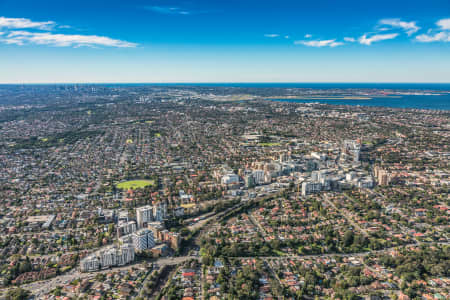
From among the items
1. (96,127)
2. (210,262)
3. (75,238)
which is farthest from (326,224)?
(96,127)

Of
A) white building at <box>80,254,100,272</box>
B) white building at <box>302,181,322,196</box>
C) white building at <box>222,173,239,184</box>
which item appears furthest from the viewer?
white building at <box>222,173,239,184</box>

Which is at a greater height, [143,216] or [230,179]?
[230,179]

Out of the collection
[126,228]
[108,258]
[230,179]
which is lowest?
[108,258]

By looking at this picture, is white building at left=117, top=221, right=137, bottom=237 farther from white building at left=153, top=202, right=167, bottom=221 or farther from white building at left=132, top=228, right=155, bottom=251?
white building at left=153, top=202, right=167, bottom=221

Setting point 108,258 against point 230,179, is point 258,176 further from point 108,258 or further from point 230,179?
point 108,258

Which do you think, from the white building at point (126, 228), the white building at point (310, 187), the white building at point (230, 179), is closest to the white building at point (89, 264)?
the white building at point (126, 228)

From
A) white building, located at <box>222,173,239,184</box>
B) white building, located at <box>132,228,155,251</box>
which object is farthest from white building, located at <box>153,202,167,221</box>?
white building, located at <box>222,173,239,184</box>

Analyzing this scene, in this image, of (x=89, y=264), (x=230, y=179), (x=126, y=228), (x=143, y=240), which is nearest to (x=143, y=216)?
(x=126, y=228)

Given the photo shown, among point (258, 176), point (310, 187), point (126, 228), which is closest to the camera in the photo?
point (126, 228)

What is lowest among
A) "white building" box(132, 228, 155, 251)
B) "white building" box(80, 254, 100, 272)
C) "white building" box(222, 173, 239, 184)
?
"white building" box(80, 254, 100, 272)

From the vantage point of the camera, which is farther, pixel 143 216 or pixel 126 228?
pixel 143 216

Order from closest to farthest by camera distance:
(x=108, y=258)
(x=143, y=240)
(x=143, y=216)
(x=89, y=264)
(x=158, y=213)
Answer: (x=89, y=264) → (x=108, y=258) → (x=143, y=240) → (x=143, y=216) → (x=158, y=213)
